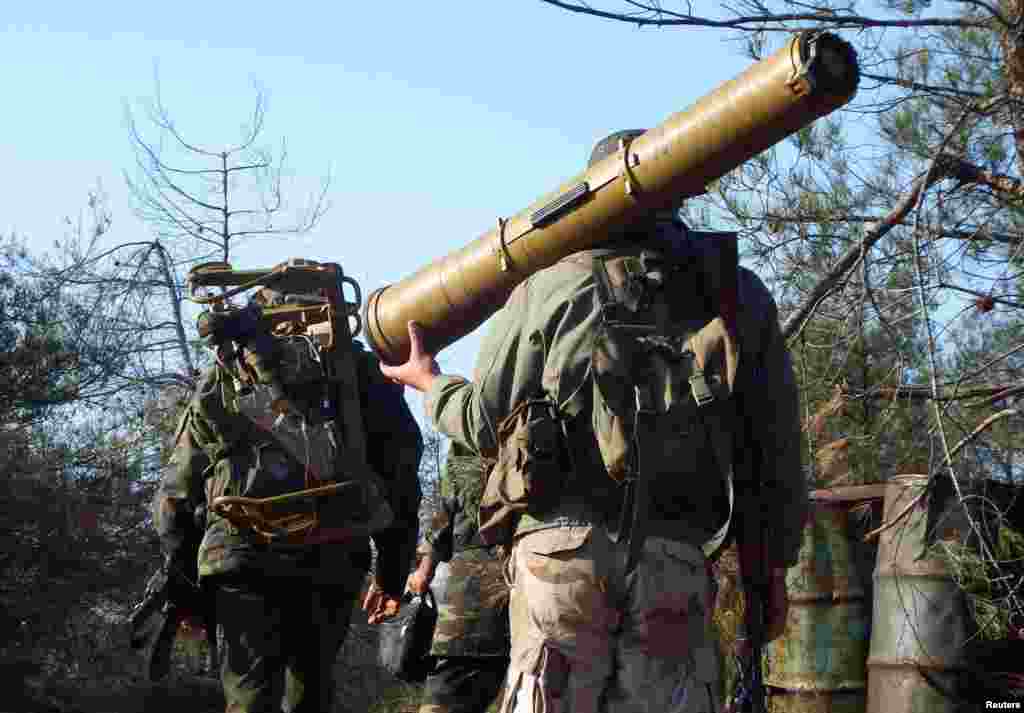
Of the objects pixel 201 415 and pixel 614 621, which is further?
pixel 201 415

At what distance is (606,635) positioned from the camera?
3.70 m

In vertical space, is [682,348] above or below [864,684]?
above

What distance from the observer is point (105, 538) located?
34.7 ft

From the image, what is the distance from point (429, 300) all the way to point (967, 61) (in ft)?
11.1

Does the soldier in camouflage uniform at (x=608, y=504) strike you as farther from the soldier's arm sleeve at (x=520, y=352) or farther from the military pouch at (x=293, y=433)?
the military pouch at (x=293, y=433)

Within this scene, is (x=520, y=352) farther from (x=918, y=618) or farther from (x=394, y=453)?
(x=918, y=618)

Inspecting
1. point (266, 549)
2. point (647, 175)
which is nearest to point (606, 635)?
point (647, 175)

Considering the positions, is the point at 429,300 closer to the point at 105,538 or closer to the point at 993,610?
the point at 993,610

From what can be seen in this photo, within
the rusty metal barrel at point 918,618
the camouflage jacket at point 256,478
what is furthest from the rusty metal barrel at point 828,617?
the camouflage jacket at point 256,478

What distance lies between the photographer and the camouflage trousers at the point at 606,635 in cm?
366

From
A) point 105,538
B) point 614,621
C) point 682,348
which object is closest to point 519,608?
point 614,621

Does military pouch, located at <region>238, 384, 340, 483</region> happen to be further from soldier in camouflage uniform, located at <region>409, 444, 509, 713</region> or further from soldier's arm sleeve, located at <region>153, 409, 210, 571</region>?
soldier in camouflage uniform, located at <region>409, 444, 509, 713</region>

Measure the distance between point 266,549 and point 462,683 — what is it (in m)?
1.07

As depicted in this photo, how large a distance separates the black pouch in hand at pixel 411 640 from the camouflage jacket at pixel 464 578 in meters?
0.07
